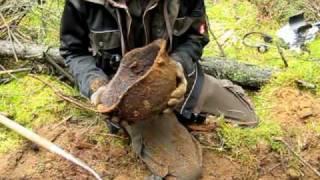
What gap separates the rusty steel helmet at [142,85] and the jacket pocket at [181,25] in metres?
0.33

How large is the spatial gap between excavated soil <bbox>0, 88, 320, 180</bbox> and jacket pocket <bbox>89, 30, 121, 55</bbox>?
47 cm

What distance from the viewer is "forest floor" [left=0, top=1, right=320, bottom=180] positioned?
237 centimetres

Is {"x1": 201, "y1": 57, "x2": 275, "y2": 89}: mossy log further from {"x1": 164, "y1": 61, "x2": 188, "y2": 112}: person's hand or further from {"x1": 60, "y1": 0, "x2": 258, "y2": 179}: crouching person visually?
{"x1": 164, "y1": 61, "x2": 188, "y2": 112}: person's hand

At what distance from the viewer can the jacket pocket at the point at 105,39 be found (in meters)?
2.27

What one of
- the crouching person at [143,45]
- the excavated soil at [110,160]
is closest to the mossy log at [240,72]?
the excavated soil at [110,160]

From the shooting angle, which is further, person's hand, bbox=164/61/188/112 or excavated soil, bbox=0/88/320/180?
excavated soil, bbox=0/88/320/180

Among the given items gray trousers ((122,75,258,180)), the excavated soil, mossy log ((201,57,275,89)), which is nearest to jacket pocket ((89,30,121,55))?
gray trousers ((122,75,258,180))

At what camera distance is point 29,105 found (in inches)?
110

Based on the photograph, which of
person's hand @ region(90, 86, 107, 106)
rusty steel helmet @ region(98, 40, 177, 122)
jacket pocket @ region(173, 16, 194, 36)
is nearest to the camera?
rusty steel helmet @ region(98, 40, 177, 122)

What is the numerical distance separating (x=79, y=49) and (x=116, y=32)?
226 mm

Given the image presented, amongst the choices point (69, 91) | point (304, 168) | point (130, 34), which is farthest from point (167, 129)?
point (69, 91)

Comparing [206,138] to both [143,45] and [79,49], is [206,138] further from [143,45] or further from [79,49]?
[79,49]

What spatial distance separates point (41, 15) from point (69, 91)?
0.85 m

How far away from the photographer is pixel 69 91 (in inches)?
114
